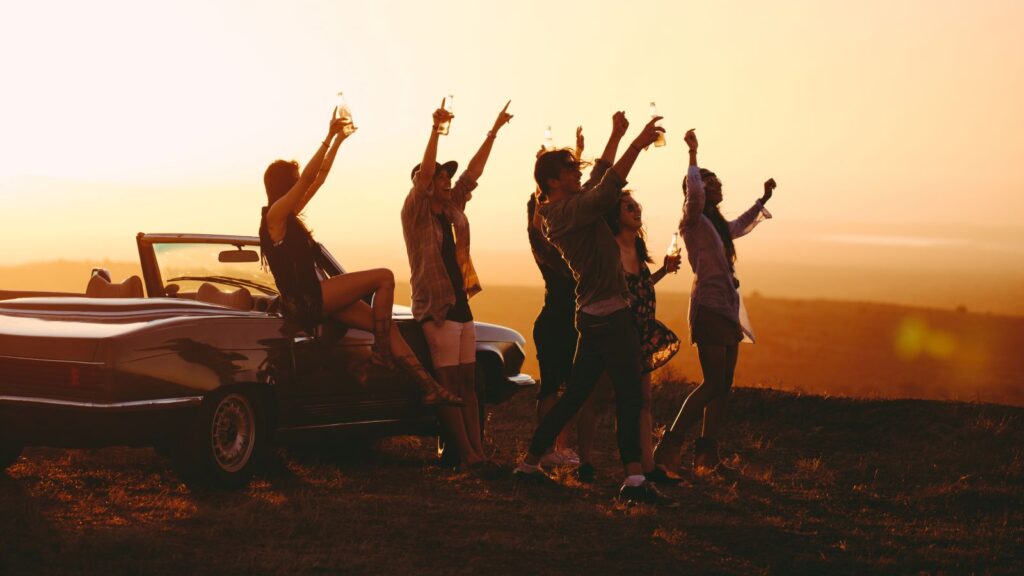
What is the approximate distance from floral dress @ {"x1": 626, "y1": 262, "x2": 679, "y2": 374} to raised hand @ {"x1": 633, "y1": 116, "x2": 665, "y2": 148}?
4.34ft

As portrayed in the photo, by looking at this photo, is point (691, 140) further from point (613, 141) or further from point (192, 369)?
point (192, 369)

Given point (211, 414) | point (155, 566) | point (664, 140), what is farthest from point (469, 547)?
point (664, 140)

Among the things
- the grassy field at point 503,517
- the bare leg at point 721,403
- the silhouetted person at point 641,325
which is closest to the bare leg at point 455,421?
the grassy field at point 503,517

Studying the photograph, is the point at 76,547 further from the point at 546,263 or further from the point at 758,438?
the point at 758,438

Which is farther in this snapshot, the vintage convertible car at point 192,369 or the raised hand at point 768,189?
the raised hand at point 768,189

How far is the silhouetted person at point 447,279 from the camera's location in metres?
8.41

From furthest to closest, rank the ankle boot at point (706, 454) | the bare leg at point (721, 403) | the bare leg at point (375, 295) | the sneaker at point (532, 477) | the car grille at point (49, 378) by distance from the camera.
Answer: the ankle boot at point (706, 454)
the bare leg at point (721, 403)
the sneaker at point (532, 477)
the bare leg at point (375, 295)
the car grille at point (49, 378)

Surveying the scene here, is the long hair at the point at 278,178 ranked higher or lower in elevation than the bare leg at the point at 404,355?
higher

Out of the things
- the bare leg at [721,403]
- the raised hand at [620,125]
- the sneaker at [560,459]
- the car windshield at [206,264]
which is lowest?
the sneaker at [560,459]

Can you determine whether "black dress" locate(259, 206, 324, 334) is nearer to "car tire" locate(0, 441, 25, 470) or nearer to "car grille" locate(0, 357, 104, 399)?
"car grille" locate(0, 357, 104, 399)

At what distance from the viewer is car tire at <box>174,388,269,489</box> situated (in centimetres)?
745

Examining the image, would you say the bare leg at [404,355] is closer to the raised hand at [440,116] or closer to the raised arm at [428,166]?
the raised arm at [428,166]

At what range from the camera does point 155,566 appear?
18.9 ft

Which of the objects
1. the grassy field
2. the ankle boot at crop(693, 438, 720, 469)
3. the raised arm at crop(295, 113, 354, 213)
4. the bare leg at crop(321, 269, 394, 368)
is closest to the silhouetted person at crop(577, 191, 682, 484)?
the grassy field
